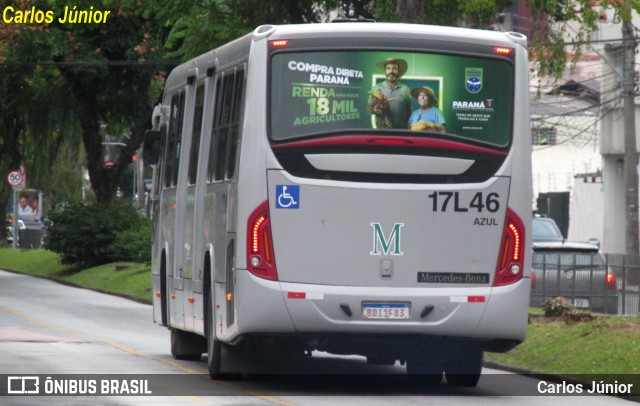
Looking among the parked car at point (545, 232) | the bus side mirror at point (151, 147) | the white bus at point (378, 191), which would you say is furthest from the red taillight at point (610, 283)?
the white bus at point (378, 191)

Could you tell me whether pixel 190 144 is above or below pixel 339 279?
above

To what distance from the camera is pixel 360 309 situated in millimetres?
14062

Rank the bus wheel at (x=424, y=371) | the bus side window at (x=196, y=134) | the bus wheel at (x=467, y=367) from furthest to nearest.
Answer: the bus side window at (x=196, y=134), the bus wheel at (x=424, y=371), the bus wheel at (x=467, y=367)

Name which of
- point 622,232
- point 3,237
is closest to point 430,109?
point 622,232

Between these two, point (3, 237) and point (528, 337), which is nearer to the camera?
point (528, 337)

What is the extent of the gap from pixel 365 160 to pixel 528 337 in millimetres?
5890

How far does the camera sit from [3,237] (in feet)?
208

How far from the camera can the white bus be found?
14086 mm

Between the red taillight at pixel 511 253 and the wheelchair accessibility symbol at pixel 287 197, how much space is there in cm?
194

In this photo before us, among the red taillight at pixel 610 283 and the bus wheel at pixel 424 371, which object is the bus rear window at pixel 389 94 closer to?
the bus wheel at pixel 424 371

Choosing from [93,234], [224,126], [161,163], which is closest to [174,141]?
[161,163]

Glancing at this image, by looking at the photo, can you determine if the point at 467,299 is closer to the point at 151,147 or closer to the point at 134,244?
the point at 151,147

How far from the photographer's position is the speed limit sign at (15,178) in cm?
5188

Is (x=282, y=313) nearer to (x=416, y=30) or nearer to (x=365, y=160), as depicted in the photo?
(x=365, y=160)
